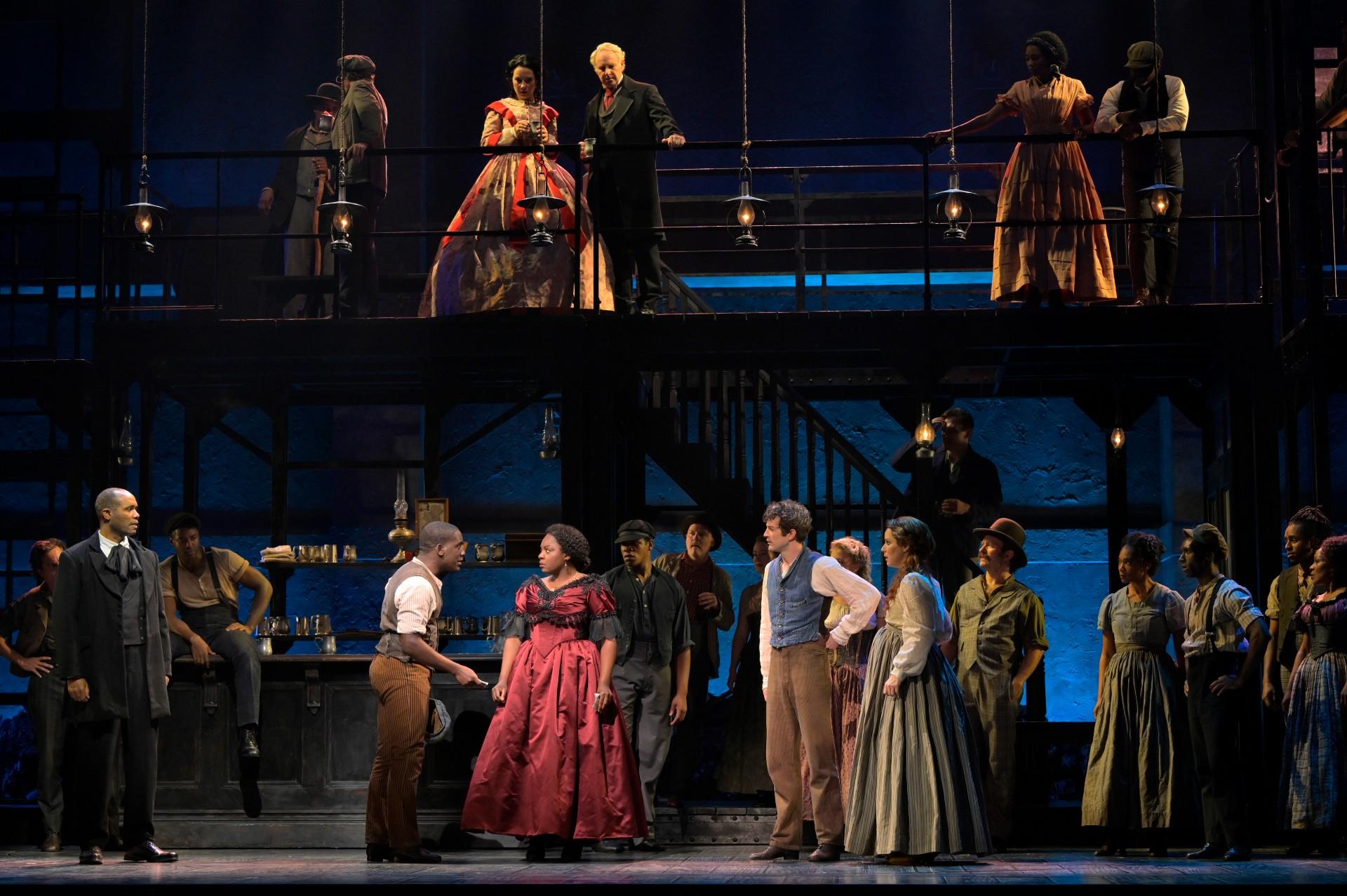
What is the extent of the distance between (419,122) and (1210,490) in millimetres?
6741

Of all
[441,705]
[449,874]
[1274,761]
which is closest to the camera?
[449,874]

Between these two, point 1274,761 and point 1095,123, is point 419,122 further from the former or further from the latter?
point 1274,761

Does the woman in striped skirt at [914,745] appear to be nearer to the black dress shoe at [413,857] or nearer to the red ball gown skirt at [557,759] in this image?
Result: the red ball gown skirt at [557,759]

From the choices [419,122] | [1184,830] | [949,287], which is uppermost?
[419,122]

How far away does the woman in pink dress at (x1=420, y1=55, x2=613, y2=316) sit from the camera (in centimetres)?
1052

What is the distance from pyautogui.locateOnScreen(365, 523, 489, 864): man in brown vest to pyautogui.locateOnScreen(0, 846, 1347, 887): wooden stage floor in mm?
187

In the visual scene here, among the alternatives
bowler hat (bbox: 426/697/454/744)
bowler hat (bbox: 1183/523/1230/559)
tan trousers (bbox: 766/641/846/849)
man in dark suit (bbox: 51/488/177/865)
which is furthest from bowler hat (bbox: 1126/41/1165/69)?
man in dark suit (bbox: 51/488/177/865)

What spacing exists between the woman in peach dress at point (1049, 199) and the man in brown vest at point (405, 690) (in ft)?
13.5

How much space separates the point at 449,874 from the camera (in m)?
7.14

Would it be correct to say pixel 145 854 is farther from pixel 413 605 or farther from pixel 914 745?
pixel 914 745

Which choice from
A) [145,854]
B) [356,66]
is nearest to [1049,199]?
[356,66]

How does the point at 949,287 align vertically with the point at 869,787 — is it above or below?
above
